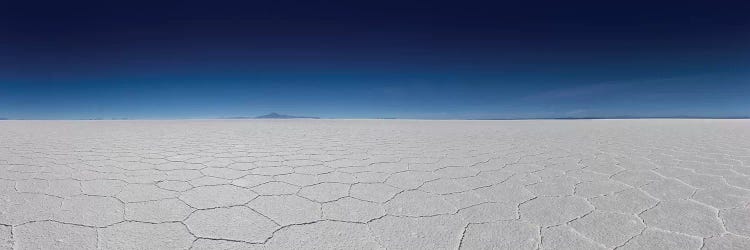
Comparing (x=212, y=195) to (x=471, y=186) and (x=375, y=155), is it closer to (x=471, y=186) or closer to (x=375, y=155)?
(x=471, y=186)

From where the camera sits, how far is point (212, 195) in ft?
5.87

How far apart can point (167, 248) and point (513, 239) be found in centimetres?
127

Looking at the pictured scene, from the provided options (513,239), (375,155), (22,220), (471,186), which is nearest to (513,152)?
(375,155)

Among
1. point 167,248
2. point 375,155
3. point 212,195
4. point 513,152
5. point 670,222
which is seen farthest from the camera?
point 513,152

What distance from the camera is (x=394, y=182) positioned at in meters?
2.14

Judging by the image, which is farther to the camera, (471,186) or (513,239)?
(471,186)

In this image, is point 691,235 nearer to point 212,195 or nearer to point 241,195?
point 241,195

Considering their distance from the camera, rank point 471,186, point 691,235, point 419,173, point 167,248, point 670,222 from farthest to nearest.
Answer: point 419,173
point 471,186
point 670,222
point 691,235
point 167,248

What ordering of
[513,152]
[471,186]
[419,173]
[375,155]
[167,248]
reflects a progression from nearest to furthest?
[167,248], [471,186], [419,173], [375,155], [513,152]

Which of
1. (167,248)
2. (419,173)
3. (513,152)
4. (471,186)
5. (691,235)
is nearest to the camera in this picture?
(167,248)

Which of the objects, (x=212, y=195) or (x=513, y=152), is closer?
(x=212, y=195)

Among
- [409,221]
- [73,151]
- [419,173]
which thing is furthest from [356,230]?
[73,151]

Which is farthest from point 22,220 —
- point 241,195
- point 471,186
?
point 471,186

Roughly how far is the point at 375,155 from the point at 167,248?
2305 millimetres
